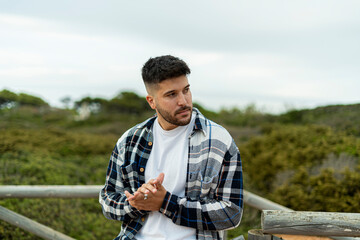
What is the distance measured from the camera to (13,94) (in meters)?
12.2

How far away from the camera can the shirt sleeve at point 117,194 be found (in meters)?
2.30

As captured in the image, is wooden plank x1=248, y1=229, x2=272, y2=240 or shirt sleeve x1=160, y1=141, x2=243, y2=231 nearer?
shirt sleeve x1=160, y1=141, x2=243, y2=231

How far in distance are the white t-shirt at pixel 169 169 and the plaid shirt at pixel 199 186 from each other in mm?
42

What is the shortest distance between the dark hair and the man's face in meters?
0.03

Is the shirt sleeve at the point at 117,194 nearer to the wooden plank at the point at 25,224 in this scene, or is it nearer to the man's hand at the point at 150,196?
the man's hand at the point at 150,196

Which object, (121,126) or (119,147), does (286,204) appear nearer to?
(119,147)

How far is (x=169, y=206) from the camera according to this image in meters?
2.12

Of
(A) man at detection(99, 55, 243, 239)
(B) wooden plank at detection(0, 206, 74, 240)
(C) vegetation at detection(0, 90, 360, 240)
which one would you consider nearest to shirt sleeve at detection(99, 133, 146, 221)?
Result: (A) man at detection(99, 55, 243, 239)

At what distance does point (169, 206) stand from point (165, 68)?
2.78 feet

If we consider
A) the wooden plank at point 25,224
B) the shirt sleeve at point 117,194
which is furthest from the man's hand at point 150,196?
the wooden plank at point 25,224

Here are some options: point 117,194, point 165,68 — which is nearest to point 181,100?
point 165,68

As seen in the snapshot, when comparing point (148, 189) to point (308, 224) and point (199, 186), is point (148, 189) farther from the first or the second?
point (308, 224)

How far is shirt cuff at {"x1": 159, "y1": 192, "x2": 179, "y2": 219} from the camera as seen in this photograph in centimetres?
213

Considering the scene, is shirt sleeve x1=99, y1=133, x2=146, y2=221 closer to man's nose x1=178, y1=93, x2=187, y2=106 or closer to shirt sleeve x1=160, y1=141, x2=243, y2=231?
shirt sleeve x1=160, y1=141, x2=243, y2=231
